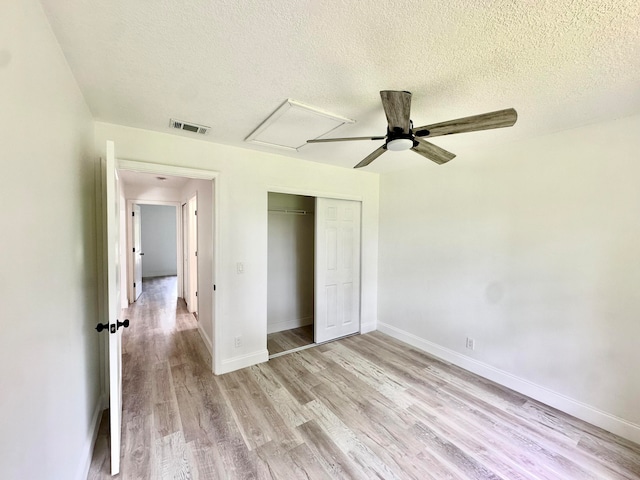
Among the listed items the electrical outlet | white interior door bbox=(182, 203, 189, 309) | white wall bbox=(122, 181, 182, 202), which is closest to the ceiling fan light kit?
the electrical outlet

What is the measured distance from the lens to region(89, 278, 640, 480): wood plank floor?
1.75 metres

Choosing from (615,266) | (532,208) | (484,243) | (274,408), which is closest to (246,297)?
(274,408)

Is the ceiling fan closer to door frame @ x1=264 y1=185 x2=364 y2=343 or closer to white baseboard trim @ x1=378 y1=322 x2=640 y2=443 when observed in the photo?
door frame @ x1=264 y1=185 x2=364 y2=343

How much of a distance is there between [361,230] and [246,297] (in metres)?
1.92

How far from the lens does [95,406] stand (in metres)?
2.06

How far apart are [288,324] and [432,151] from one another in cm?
330

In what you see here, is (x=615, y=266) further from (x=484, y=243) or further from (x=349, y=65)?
(x=349, y=65)

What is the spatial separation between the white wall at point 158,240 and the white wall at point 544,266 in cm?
807

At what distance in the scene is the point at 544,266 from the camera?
2418 mm

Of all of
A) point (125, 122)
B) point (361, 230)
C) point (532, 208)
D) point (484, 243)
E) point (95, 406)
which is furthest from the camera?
point (361, 230)

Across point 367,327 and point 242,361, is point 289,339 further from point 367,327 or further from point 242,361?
point 367,327

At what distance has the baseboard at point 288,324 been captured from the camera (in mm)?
4070

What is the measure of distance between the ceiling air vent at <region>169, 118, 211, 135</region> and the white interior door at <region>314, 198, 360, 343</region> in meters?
1.63

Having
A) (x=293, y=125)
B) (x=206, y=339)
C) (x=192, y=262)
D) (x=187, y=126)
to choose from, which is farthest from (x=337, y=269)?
(x=192, y=262)
